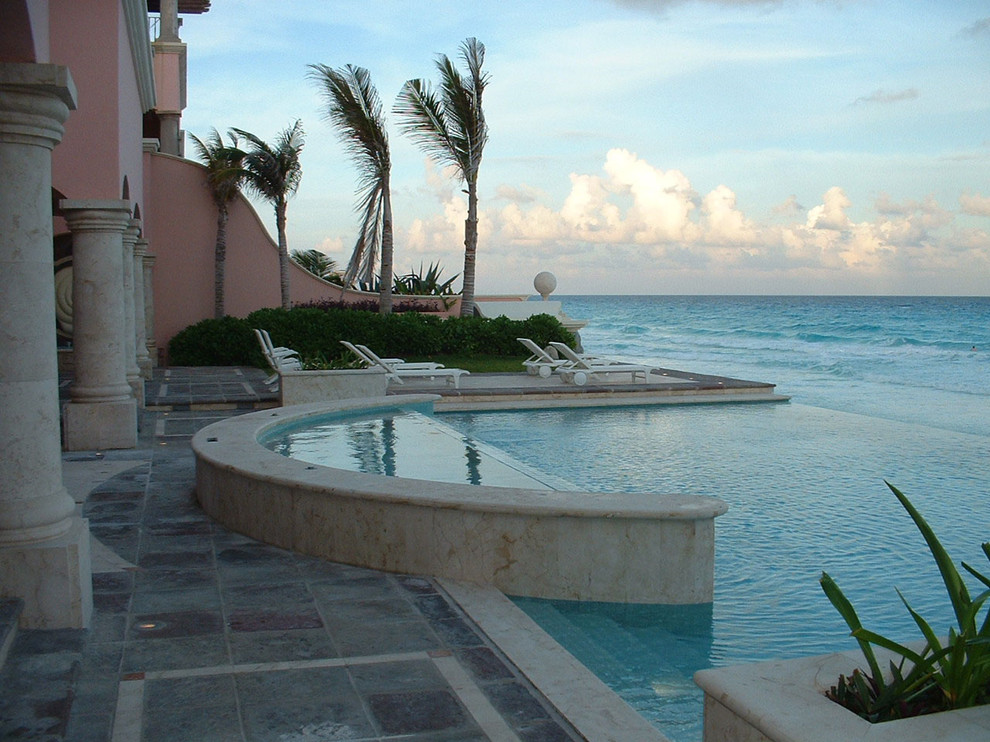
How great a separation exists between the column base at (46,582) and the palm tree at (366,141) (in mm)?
17891

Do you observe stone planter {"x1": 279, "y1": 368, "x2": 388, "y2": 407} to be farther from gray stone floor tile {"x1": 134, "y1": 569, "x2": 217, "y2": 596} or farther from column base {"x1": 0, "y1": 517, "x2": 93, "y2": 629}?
column base {"x1": 0, "y1": 517, "x2": 93, "y2": 629}

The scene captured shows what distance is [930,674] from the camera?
7.85 feet

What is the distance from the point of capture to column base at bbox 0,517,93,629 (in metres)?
4.25

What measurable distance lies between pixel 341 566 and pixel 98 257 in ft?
18.7

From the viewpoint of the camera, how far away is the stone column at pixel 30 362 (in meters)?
4.21

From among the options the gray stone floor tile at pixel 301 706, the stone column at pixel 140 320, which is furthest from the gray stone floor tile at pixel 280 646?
the stone column at pixel 140 320

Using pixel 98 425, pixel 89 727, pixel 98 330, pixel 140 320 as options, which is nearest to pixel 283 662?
pixel 89 727

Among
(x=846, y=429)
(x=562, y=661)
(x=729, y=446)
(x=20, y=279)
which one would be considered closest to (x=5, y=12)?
(x=20, y=279)

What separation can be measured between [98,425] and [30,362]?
19.3 feet

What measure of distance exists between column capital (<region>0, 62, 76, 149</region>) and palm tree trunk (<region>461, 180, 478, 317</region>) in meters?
18.7

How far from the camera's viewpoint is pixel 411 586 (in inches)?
200

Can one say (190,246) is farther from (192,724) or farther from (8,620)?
(192,724)

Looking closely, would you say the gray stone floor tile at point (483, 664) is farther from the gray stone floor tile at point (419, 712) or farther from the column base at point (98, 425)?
the column base at point (98, 425)

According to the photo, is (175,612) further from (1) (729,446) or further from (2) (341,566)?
(1) (729,446)
